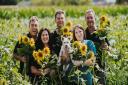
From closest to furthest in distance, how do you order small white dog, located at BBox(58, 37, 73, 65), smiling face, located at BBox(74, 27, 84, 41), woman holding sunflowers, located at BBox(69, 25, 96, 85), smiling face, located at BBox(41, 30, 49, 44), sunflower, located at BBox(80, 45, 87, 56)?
sunflower, located at BBox(80, 45, 87, 56), woman holding sunflowers, located at BBox(69, 25, 96, 85), small white dog, located at BBox(58, 37, 73, 65), smiling face, located at BBox(74, 27, 84, 41), smiling face, located at BBox(41, 30, 49, 44)

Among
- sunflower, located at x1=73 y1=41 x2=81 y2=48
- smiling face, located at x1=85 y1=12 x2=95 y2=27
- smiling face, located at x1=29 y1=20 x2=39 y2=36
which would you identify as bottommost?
sunflower, located at x1=73 y1=41 x2=81 y2=48

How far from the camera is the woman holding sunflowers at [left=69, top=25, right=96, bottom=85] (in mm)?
6582

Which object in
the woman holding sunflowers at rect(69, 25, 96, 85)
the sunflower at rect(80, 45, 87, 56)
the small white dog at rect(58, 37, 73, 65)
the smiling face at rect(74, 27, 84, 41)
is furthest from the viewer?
the smiling face at rect(74, 27, 84, 41)

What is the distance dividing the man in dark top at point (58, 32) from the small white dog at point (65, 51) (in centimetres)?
20

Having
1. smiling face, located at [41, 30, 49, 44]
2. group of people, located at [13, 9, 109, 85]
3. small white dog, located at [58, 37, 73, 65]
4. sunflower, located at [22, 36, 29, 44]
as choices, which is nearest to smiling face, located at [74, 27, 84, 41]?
group of people, located at [13, 9, 109, 85]

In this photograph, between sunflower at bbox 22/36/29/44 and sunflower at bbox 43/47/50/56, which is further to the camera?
sunflower at bbox 22/36/29/44

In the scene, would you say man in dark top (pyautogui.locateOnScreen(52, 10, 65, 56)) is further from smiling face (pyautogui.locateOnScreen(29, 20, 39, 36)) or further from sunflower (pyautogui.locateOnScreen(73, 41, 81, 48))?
sunflower (pyautogui.locateOnScreen(73, 41, 81, 48))

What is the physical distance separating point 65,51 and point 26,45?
21.6 inches

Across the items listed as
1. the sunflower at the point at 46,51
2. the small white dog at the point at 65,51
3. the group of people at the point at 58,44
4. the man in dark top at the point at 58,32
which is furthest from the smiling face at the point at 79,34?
the sunflower at the point at 46,51

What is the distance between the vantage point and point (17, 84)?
20.5 feet

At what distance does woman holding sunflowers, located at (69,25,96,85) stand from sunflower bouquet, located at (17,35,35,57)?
1.86ft

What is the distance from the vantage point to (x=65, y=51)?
22.4 ft

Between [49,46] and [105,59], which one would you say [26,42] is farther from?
[105,59]

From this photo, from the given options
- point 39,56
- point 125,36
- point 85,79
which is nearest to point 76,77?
point 85,79
